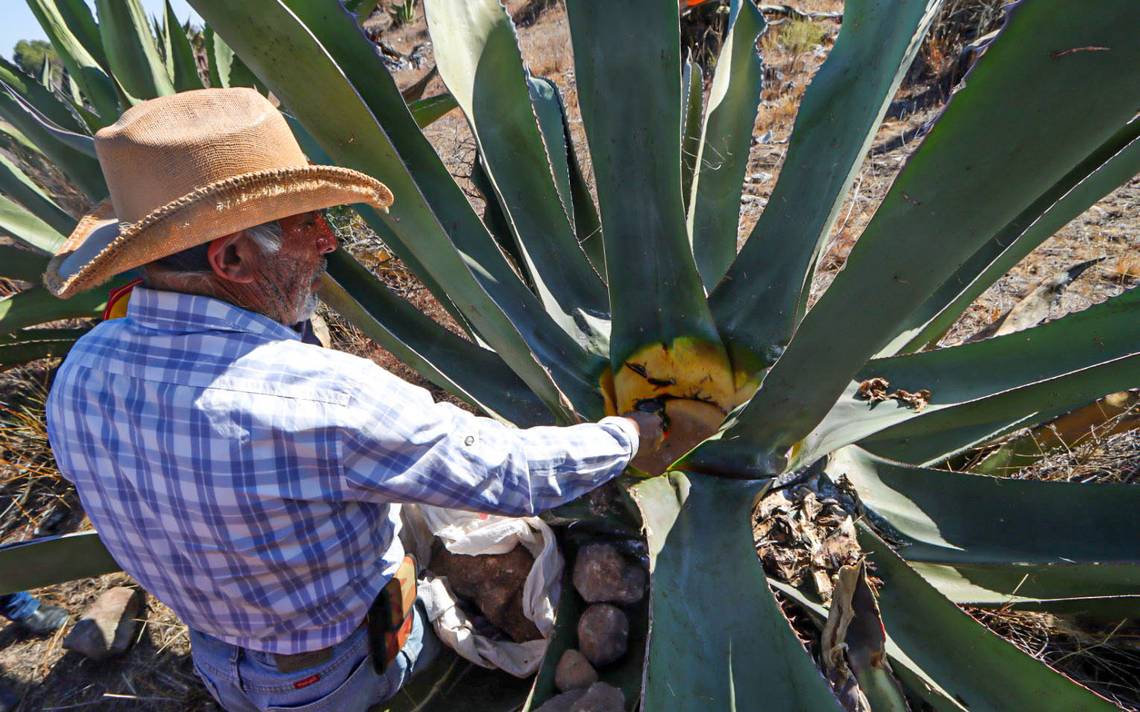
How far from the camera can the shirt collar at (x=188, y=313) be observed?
1137mm

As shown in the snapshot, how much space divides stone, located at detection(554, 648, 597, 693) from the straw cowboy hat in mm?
948

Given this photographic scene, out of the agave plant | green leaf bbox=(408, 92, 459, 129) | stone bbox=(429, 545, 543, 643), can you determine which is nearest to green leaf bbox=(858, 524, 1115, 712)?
the agave plant

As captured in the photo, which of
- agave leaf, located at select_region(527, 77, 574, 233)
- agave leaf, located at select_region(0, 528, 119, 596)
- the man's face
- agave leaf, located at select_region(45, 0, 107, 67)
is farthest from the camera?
agave leaf, located at select_region(45, 0, 107, 67)

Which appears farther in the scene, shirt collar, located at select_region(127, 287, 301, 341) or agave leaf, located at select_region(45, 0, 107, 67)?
agave leaf, located at select_region(45, 0, 107, 67)

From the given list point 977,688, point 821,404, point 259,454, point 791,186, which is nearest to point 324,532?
point 259,454

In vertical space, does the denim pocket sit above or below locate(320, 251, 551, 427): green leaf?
below

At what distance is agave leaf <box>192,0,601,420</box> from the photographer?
1.27m

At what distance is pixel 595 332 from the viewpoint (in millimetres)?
1898

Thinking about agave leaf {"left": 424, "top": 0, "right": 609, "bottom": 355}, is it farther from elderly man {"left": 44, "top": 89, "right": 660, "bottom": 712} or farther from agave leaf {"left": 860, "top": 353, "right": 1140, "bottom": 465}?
agave leaf {"left": 860, "top": 353, "right": 1140, "bottom": 465}

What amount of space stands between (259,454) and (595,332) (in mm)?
964

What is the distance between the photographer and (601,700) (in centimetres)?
142

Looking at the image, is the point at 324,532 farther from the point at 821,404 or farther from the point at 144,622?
the point at 144,622

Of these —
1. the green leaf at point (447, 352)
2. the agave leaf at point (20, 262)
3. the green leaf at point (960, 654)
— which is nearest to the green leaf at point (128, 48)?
the agave leaf at point (20, 262)

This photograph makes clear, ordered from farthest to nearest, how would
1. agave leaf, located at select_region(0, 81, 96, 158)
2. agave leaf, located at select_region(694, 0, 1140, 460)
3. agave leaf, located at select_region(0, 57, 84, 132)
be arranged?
agave leaf, located at select_region(0, 57, 84, 132) → agave leaf, located at select_region(0, 81, 96, 158) → agave leaf, located at select_region(694, 0, 1140, 460)
